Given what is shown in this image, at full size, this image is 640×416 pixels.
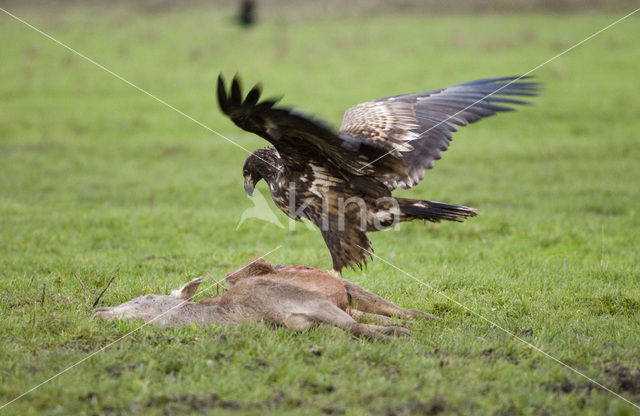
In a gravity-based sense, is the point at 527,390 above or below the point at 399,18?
below

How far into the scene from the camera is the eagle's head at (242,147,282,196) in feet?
19.4

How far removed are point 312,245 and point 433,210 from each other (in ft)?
10.3

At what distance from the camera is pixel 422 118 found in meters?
6.11

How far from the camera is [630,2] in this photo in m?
29.4

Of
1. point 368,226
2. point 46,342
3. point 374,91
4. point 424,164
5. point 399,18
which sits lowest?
point 46,342

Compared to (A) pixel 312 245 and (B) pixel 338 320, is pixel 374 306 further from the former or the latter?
(A) pixel 312 245

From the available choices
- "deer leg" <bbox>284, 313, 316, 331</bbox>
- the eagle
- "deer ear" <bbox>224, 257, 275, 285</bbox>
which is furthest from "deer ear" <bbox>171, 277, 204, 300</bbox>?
the eagle

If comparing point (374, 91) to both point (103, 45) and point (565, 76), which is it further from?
point (103, 45)

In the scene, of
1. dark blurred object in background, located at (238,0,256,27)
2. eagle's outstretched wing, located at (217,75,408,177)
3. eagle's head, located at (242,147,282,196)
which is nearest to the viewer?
eagle's outstretched wing, located at (217,75,408,177)

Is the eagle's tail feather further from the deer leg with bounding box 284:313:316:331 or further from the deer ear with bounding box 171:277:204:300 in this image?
the deer ear with bounding box 171:277:204:300

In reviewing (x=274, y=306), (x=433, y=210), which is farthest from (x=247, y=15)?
(x=274, y=306)

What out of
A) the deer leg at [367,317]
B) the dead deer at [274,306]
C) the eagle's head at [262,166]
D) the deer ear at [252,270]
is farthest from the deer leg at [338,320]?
the eagle's head at [262,166]

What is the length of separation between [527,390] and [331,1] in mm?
32023

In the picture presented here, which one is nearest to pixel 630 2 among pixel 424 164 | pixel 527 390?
pixel 424 164
